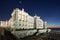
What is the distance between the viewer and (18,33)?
30078 millimetres

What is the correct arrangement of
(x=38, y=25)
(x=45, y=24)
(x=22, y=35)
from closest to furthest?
(x=22, y=35)
(x=38, y=25)
(x=45, y=24)

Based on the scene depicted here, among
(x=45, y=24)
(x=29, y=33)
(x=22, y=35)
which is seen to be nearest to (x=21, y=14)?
(x=29, y=33)

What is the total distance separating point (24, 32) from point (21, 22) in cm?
1306

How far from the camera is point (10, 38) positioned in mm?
24047

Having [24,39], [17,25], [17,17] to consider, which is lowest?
[24,39]

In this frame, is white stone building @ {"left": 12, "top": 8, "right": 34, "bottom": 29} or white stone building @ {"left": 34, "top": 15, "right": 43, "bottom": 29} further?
white stone building @ {"left": 34, "top": 15, "right": 43, "bottom": 29}

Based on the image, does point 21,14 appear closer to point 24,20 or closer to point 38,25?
point 24,20

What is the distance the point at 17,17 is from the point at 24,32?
11.5 m

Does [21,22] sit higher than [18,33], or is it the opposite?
[21,22]

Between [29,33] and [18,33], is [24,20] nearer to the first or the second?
[29,33]

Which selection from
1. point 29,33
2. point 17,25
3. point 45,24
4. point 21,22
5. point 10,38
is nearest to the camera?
point 10,38

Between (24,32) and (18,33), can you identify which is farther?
(24,32)

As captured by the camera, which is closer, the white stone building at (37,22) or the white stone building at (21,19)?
the white stone building at (21,19)

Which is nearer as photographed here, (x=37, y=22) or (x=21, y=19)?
(x=21, y=19)
